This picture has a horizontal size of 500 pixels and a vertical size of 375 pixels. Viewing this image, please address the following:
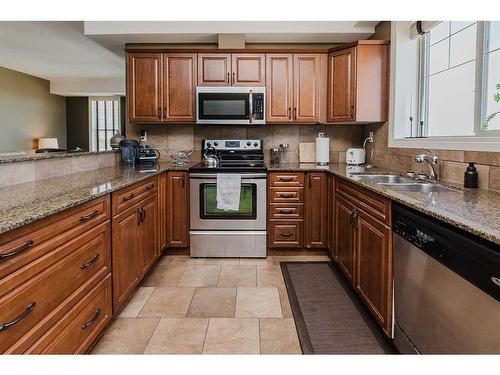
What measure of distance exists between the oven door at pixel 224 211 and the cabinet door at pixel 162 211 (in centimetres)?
26

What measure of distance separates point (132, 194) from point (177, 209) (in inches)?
45.6

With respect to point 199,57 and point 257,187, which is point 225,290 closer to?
point 257,187

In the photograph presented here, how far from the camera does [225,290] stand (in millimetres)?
3031

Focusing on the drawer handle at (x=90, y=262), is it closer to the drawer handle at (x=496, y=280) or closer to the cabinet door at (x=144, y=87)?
the drawer handle at (x=496, y=280)

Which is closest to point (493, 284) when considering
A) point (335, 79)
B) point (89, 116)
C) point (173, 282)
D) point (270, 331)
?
point (270, 331)

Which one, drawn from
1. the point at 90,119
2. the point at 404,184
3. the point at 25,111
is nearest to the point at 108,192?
the point at 404,184

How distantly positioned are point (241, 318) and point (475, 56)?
7.42 ft

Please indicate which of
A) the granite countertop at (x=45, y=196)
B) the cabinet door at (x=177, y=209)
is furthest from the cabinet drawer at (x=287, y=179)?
the granite countertop at (x=45, y=196)

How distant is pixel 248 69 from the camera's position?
4.11 m

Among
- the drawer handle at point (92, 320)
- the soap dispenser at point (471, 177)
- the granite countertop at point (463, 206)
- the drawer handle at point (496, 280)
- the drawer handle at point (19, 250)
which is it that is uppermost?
the soap dispenser at point (471, 177)

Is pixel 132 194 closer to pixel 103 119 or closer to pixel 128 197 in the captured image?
pixel 128 197

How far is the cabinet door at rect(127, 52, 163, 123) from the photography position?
410 cm

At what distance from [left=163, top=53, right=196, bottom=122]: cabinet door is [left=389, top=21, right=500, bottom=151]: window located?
1993mm

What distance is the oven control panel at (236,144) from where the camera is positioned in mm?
4402
